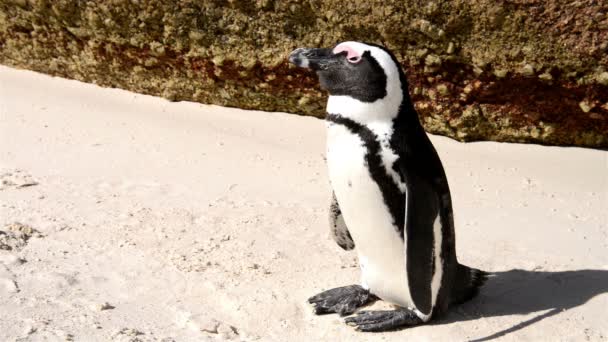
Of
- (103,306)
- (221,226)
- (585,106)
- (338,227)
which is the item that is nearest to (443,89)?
(585,106)

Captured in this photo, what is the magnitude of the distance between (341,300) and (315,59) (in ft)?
2.84

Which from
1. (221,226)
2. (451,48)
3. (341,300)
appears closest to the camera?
(341,300)

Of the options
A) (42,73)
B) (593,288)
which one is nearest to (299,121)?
(42,73)

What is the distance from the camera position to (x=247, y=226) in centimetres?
383

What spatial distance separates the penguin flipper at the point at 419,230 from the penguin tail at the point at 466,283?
0.29 meters

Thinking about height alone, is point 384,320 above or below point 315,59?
below

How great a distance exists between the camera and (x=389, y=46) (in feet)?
15.3

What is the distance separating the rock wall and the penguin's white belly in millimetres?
1779

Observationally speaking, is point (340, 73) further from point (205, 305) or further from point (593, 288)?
point (593, 288)

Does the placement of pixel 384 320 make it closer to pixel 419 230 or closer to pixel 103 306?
pixel 419 230

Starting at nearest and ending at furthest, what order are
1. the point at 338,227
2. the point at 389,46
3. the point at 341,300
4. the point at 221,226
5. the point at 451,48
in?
1. the point at 341,300
2. the point at 338,227
3. the point at 221,226
4. the point at 451,48
5. the point at 389,46

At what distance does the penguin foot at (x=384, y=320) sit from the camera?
3.02 metres

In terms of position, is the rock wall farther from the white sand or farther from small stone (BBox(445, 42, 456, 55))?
the white sand

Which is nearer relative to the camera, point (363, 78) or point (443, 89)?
point (363, 78)
